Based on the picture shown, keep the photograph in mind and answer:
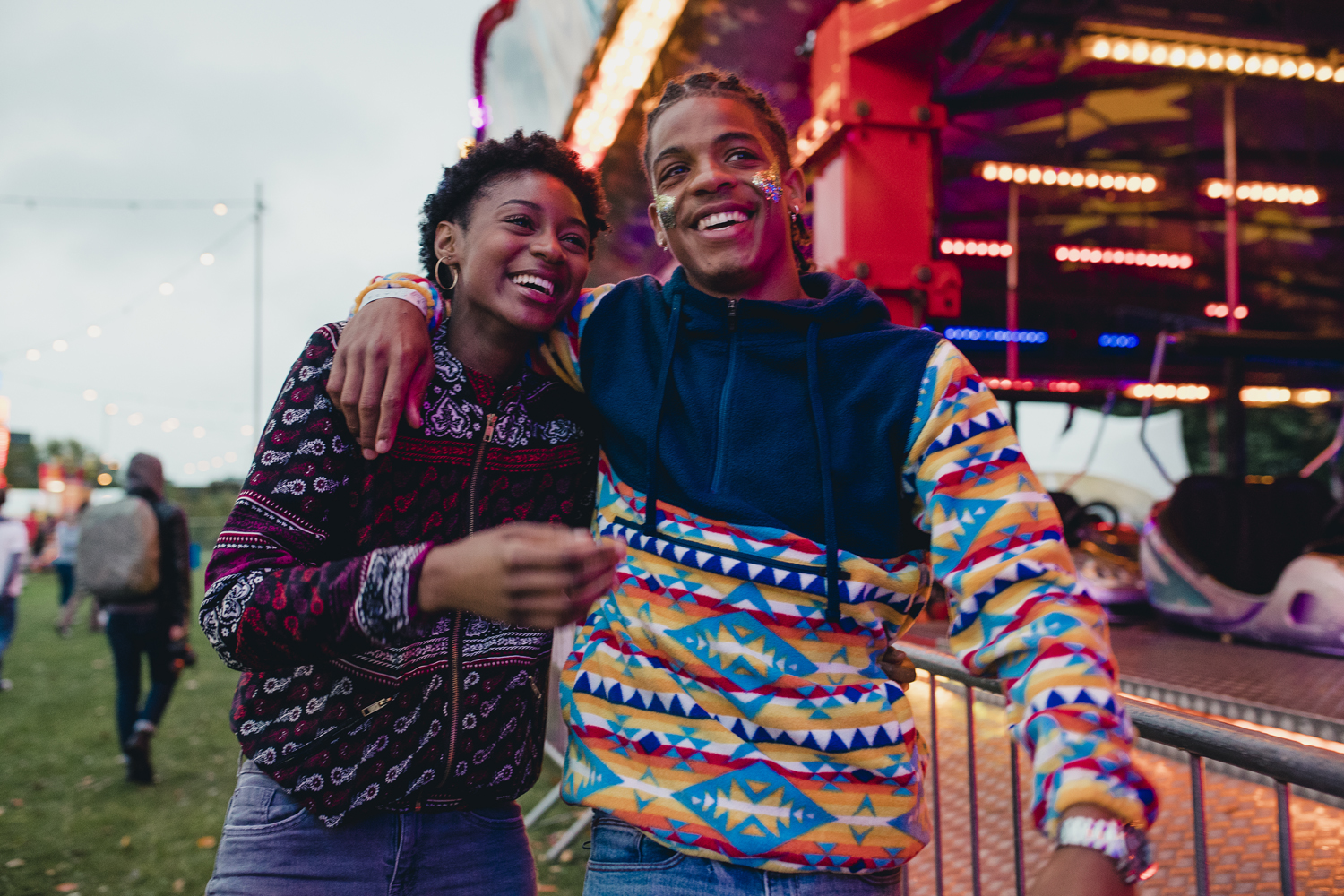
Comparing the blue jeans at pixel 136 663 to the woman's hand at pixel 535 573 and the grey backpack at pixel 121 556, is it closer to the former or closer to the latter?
the grey backpack at pixel 121 556

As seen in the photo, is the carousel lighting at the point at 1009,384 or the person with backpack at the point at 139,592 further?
the carousel lighting at the point at 1009,384

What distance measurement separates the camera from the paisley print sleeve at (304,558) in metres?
1.06

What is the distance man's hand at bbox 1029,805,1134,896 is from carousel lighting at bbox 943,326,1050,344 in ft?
40.5

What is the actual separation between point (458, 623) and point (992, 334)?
13.4m

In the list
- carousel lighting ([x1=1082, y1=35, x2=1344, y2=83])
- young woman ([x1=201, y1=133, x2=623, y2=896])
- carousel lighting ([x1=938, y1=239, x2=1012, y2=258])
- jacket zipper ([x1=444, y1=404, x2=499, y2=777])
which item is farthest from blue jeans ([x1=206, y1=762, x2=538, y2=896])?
carousel lighting ([x1=938, y1=239, x2=1012, y2=258])

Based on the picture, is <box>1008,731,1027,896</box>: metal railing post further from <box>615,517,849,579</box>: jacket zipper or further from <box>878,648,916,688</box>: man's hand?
<box>615,517,849,579</box>: jacket zipper

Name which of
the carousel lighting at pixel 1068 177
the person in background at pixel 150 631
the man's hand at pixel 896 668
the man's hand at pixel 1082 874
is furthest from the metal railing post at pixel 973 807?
the carousel lighting at pixel 1068 177

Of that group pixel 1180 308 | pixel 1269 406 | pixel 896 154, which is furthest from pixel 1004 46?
pixel 1269 406

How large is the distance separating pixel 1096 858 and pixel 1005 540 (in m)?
0.36

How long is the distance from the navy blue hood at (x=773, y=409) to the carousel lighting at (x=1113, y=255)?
457 inches

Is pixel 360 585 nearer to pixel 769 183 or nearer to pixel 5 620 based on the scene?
pixel 769 183

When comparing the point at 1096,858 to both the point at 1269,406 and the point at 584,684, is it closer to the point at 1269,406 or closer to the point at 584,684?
the point at 584,684

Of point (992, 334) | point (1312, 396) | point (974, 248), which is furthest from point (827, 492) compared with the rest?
point (1312, 396)

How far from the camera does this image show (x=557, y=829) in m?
4.50
